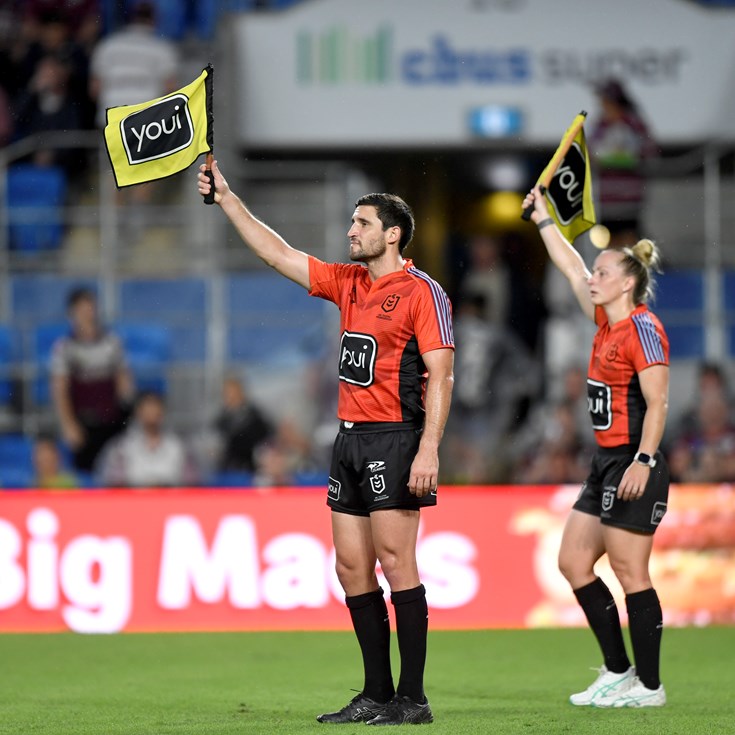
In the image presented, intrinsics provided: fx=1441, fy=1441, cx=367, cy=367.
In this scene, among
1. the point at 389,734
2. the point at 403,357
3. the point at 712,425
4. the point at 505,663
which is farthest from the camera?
the point at 712,425

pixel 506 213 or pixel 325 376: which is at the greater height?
pixel 506 213

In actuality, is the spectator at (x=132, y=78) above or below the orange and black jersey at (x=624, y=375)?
above

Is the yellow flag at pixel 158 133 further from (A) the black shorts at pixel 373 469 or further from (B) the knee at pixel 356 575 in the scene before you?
(B) the knee at pixel 356 575

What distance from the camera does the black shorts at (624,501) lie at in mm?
5324

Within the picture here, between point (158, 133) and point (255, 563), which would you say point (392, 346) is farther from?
point (255, 563)

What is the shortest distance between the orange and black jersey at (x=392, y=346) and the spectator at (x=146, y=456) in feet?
18.2

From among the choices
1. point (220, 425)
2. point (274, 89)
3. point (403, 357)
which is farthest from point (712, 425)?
point (403, 357)

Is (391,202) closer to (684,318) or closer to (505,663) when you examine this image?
(505,663)

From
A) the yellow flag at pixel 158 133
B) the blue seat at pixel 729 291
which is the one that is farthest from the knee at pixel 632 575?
the blue seat at pixel 729 291

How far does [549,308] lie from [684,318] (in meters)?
1.13

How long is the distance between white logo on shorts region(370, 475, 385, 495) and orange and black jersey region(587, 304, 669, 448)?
3.44ft

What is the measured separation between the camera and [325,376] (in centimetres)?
1110

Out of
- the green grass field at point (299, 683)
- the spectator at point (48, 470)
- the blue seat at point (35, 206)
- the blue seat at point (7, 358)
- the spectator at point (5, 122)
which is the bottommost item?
the green grass field at point (299, 683)

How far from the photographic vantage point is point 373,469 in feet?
15.9
